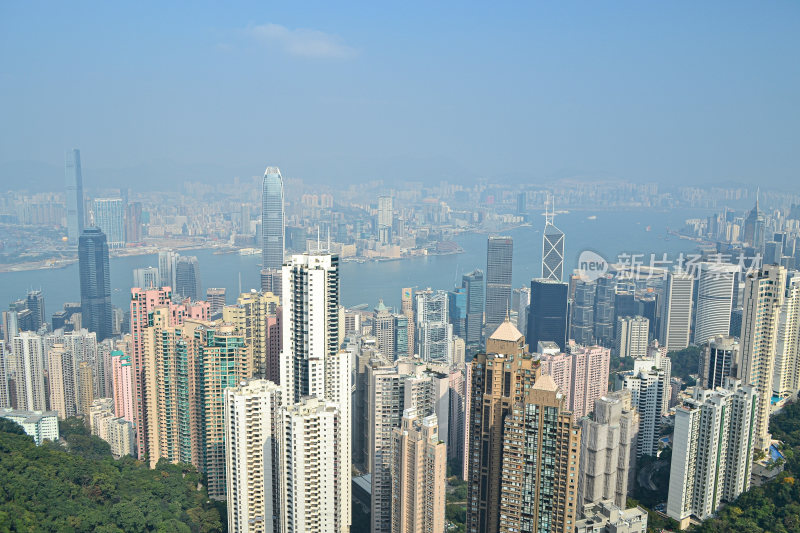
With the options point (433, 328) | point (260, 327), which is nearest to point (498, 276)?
point (433, 328)

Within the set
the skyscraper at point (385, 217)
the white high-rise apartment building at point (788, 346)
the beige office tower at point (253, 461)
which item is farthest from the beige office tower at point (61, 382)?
the white high-rise apartment building at point (788, 346)

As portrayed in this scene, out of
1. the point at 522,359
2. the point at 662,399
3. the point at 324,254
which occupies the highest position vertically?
the point at 324,254

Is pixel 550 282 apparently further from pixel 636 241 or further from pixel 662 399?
pixel 662 399

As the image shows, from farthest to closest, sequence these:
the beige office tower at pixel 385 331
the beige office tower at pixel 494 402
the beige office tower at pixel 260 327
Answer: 1. the beige office tower at pixel 385 331
2. the beige office tower at pixel 260 327
3. the beige office tower at pixel 494 402

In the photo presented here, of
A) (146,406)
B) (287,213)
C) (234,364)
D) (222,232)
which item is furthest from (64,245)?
(234,364)

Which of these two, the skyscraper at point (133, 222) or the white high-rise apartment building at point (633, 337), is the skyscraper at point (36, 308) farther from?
the white high-rise apartment building at point (633, 337)
